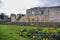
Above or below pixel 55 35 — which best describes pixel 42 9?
above

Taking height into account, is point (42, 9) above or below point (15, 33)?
above

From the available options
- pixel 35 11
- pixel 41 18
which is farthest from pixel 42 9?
pixel 41 18

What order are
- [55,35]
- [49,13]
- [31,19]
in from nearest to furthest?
[55,35] → [31,19] → [49,13]

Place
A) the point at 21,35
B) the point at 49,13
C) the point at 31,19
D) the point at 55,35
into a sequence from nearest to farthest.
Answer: the point at 55,35 < the point at 21,35 < the point at 31,19 < the point at 49,13

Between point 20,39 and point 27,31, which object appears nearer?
point 20,39

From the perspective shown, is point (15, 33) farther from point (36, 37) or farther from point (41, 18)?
point (41, 18)

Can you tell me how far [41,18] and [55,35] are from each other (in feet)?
27.7

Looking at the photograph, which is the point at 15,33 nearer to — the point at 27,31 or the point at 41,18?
the point at 27,31

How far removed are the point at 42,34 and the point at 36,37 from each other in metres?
0.28

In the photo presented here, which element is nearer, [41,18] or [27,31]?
[27,31]

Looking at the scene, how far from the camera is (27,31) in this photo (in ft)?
26.8

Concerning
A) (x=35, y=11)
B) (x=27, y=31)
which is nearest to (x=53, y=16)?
(x=35, y=11)

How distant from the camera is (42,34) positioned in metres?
7.52

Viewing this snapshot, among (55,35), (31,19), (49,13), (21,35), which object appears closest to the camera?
(55,35)
